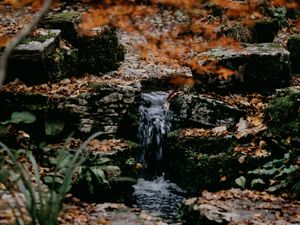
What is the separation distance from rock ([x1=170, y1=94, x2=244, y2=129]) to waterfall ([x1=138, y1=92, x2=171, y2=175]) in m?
0.26

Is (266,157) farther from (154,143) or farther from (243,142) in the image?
(154,143)

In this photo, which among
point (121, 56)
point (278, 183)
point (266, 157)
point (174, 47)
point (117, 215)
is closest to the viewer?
point (117, 215)

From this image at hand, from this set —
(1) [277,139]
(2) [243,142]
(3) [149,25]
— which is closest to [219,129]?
(2) [243,142]

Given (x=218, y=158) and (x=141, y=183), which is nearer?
(x=218, y=158)

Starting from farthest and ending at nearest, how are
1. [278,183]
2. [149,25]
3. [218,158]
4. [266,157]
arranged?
[149,25]
[218,158]
[266,157]
[278,183]

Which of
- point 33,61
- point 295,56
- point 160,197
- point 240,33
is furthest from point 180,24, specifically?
point 160,197

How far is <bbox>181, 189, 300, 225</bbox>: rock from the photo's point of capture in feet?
14.8

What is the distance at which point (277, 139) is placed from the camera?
20.4 ft

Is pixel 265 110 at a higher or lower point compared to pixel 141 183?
higher

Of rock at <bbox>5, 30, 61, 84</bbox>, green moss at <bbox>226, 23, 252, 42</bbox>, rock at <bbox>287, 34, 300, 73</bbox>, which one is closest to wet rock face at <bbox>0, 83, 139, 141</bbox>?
rock at <bbox>5, 30, 61, 84</bbox>

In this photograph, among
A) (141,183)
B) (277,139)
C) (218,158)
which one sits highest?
(277,139)

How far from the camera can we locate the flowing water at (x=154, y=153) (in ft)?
22.2

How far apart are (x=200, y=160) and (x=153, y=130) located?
4.50 feet

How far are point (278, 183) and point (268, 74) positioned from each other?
276cm
